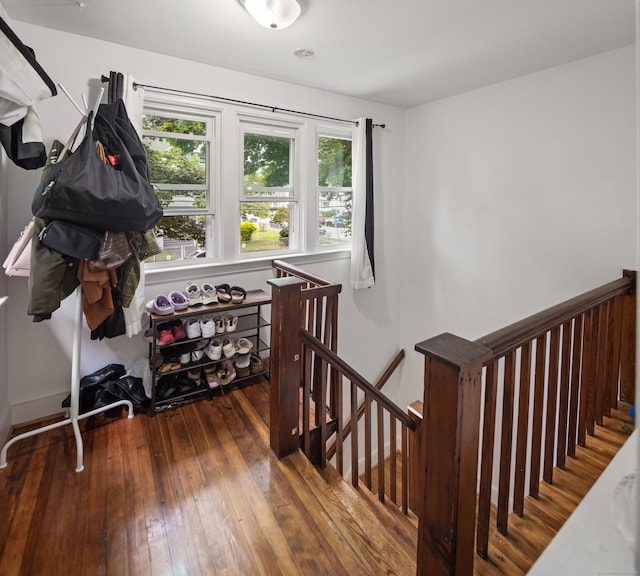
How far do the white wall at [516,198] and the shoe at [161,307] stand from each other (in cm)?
269

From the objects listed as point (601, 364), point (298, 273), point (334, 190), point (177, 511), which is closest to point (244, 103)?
point (334, 190)

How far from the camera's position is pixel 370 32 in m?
2.25

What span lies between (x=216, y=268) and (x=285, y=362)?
136 centimetres

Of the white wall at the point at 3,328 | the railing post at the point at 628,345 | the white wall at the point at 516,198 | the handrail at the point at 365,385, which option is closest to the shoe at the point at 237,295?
the handrail at the point at 365,385

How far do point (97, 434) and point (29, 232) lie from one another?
4.03 ft

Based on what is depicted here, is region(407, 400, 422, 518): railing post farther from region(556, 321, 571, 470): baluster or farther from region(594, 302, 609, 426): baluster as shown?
region(594, 302, 609, 426): baluster

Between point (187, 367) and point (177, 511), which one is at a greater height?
point (187, 367)

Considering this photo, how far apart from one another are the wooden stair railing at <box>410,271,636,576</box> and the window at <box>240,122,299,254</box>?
7.40 ft

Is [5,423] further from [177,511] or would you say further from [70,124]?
[70,124]

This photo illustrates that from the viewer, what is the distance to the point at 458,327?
147 inches

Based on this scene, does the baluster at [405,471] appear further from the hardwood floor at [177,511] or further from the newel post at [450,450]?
the newel post at [450,450]

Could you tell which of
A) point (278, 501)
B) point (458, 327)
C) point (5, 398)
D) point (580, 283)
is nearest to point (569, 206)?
point (580, 283)

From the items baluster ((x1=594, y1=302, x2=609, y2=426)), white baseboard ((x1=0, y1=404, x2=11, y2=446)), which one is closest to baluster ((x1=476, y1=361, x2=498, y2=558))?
baluster ((x1=594, y1=302, x2=609, y2=426))

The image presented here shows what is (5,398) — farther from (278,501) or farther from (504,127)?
(504,127)
